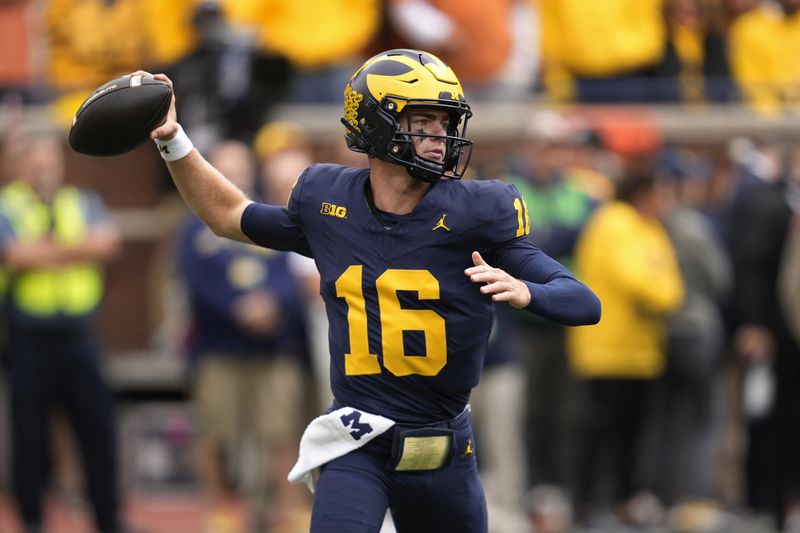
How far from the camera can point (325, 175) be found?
5.14 m

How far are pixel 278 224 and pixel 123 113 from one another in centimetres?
61

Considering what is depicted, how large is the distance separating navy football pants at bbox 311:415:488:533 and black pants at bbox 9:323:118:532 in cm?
378

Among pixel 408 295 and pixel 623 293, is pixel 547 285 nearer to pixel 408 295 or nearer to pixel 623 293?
pixel 408 295

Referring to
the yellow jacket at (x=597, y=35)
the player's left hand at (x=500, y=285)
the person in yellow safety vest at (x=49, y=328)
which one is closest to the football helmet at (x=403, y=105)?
the player's left hand at (x=500, y=285)

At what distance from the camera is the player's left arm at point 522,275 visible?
15.1 feet

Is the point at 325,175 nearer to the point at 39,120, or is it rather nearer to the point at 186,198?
the point at 186,198

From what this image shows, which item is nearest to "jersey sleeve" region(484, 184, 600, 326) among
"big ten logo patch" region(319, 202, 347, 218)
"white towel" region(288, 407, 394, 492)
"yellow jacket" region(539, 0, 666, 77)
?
"big ten logo patch" region(319, 202, 347, 218)

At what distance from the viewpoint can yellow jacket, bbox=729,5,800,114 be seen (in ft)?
37.4

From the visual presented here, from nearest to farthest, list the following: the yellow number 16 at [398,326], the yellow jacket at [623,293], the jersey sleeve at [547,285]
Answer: the jersey sleeve at [547,285]
the yellow number 16 at [398,326]
the yellow jacket at [623,293]

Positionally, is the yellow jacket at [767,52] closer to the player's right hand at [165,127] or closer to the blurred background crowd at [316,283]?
the blurred background crowd at [316,283]

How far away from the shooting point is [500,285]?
15.0ft

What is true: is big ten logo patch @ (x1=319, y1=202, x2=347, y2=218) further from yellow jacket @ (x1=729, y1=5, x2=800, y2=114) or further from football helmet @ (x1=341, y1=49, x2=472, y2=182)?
yellow jacket @ (x1=729, y1=5, x2=800, y2=114)

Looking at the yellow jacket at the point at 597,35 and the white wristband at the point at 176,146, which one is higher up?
the white wristband at the point at 176,146

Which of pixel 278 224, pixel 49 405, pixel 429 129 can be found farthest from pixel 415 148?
pixel 49 405
